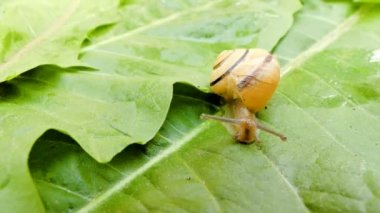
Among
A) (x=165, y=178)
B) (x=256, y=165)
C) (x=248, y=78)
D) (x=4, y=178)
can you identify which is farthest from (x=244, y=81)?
(x=4, y=178)

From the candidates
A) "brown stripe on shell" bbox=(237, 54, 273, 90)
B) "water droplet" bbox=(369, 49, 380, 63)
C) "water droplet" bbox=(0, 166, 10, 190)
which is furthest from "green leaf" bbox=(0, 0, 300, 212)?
"water droplet" bbox=(369, 49, 380, 63)

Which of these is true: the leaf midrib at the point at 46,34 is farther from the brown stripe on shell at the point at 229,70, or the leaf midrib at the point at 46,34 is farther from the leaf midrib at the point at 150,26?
the brown stripe on shell at the point at 229,70

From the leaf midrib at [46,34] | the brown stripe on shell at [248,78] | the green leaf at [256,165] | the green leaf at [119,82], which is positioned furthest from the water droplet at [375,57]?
the leaf midrib at [46,34]

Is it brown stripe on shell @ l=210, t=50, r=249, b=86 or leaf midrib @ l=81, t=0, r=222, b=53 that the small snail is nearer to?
brown stripe on shell @ l=210, t=50, r=249, b=86

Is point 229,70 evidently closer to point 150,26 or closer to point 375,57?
point 150,26

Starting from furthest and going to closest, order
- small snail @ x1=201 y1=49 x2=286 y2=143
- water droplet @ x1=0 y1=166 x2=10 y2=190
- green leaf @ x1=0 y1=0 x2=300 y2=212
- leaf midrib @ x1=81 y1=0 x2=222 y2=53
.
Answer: leaf midrib @ x1=81 y1=0 x2=222 y2=53 < small snail @ x1=201 y1=49 x2=286 y2=143 < green leaf @ x1=0 y1=0 x2=300 y2=212 < water droplet @ x1=0 y1=166 x2=10 y2=190

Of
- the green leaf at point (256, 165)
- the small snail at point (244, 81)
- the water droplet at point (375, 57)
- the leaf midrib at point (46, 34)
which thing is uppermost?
the leaf midrib at point (46, 34)
